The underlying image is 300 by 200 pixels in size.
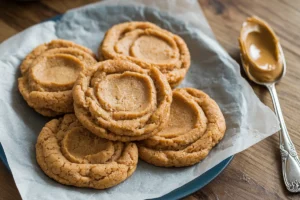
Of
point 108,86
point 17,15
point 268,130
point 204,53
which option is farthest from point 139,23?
point 268,130

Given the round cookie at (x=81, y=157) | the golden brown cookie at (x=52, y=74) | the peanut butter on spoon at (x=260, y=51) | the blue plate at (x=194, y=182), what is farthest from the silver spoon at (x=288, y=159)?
the golden brown cookie at (x=52, y=74)

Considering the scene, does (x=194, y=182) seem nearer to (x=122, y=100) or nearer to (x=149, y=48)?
(x=122, y=100)

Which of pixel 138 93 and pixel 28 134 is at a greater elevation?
pixel 138 93

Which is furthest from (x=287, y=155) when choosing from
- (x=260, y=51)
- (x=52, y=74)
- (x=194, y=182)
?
(x=52, y=74)

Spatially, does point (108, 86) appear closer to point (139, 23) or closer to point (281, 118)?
point (139, 23)

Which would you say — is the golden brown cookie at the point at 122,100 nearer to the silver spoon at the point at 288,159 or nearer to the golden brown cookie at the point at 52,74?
the golden brown cookie at the point at 52,74

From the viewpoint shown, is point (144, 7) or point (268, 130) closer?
point (268, 130)

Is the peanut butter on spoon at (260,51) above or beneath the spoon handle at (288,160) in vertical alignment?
above

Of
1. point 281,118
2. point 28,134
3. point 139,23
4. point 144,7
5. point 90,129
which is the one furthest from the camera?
point 144,7
